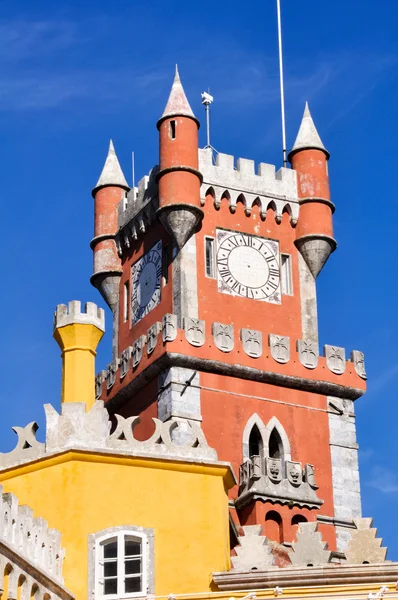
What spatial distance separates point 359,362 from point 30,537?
23392mm

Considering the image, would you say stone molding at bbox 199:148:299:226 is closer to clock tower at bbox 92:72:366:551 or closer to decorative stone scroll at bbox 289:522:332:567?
clock tower at bbox 92:72:366:551

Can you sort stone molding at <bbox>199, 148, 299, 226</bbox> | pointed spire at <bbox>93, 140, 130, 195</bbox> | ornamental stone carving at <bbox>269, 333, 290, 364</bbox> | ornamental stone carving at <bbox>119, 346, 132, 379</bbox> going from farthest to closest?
1. pointed spire at <bbox>93, 140, 130, 195</bbox>
2. stone molding at <bbox>199, 148, 299, 226</bbox>
3. ornamental stone carving at <bbox>119, 346, 132, 379</bbox>
4. ornamental stone carving at <bbox>269, 333, 290, 364</bbox>

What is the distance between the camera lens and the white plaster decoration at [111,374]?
46844 millimetres

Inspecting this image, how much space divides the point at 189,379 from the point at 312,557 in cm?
1792

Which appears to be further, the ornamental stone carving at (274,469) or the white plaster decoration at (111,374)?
the white plaster decoration at (111,374)

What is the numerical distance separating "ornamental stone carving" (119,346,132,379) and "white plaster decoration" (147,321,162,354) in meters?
1.39

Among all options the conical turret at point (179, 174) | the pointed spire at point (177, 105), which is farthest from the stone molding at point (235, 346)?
the pointed spire at point (177, 105)

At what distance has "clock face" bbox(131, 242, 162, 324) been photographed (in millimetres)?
47094

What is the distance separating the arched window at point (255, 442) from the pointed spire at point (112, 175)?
411 inches

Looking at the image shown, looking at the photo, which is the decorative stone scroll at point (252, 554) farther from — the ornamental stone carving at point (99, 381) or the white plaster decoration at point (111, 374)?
the ornamental stone carving at point (99, 381)

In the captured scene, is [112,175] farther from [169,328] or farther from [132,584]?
[132,584]

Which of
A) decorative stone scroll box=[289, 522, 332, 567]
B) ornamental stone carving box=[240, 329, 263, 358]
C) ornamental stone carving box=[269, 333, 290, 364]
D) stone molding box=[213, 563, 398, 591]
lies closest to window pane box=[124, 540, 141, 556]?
stone molding box=[213, 563, 398, 591]

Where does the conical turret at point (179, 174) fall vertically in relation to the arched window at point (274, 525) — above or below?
above

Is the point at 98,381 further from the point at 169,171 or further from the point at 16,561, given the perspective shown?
the point at 16,561
